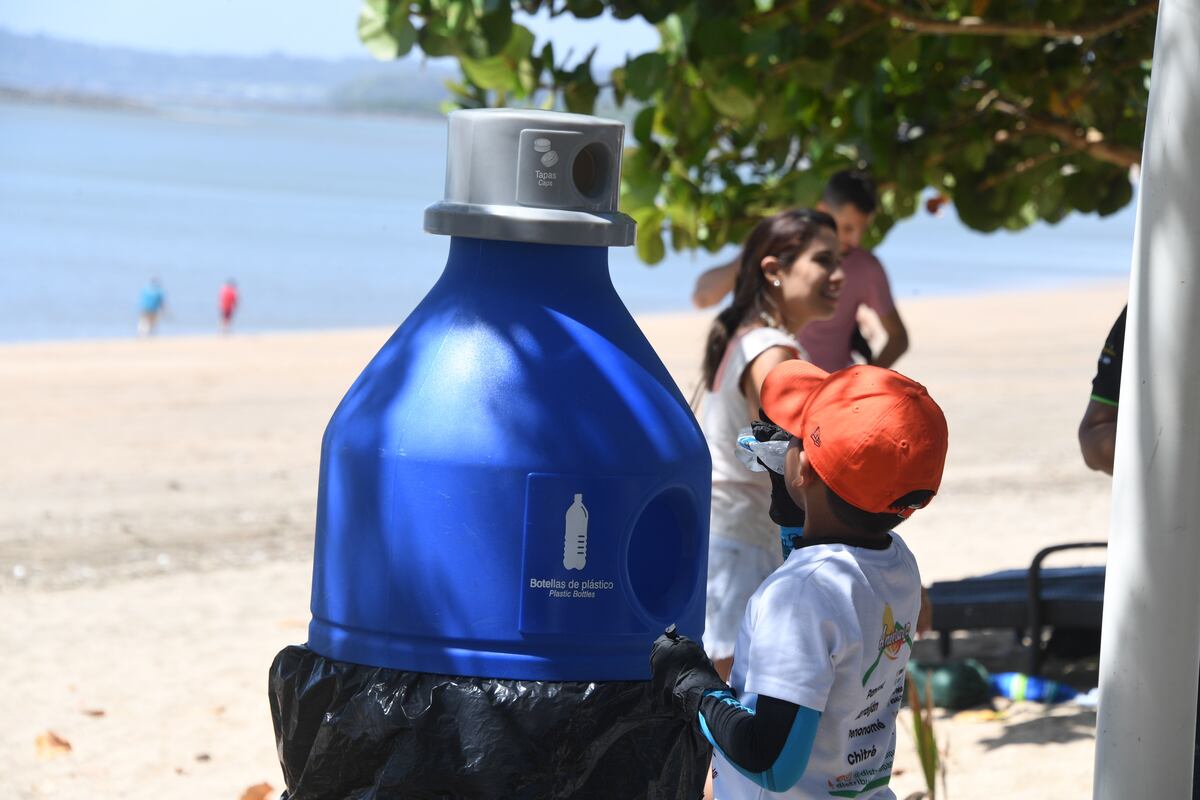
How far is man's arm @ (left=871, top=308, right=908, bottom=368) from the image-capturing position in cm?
573

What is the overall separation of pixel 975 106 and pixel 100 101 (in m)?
184

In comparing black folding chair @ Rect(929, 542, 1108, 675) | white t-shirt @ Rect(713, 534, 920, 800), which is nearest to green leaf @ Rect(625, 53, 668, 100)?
black folding chair @ Rect(929, 542, 1108, 675)

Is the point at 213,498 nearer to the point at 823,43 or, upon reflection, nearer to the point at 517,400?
the point at 823,43

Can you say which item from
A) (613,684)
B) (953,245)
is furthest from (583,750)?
(953,245)

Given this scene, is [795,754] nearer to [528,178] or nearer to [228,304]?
[528,178]

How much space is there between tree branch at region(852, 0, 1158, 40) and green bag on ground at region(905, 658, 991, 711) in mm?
2232

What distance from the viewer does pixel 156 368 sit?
20.5 metres

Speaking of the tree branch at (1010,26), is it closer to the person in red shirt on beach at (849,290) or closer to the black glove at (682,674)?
the person in red shirt on beach at (849,290)

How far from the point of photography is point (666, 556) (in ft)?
9.14

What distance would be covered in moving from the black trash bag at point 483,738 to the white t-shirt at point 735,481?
1226 mm

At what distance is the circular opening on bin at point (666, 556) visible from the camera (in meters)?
2.75

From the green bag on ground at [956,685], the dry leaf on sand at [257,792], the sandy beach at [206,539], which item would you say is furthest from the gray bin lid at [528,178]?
the green bag on ground at [956,685]

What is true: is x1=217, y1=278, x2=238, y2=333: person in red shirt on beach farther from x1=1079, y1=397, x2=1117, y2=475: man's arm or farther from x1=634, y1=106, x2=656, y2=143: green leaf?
x1=1079, y1=397, x2=1117, y2=475: man's arm

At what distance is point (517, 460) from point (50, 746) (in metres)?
3.52
